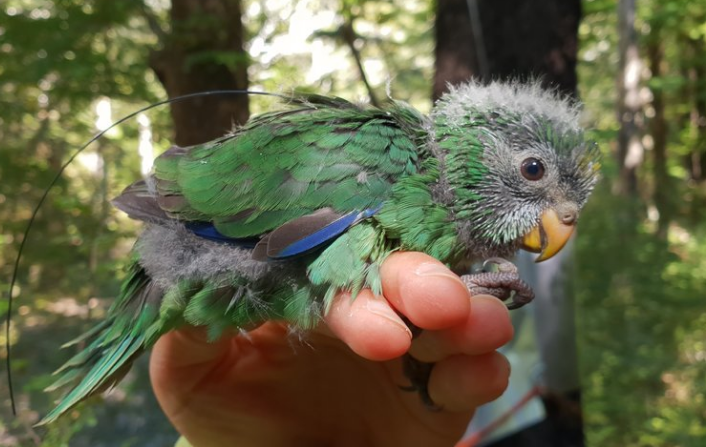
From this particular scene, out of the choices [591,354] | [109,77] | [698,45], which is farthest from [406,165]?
[698,45]

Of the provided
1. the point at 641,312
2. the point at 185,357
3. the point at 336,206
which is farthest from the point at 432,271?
the point at 641,312

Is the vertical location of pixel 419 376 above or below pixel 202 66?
below

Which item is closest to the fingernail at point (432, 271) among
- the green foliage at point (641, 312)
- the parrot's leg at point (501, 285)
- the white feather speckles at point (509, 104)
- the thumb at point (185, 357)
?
the parrot's leg at point (501, 285)

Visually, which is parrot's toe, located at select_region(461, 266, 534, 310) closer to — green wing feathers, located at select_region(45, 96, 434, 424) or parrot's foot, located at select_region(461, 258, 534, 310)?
parrot's foot, located at select_region(461, 258, 534, 310)

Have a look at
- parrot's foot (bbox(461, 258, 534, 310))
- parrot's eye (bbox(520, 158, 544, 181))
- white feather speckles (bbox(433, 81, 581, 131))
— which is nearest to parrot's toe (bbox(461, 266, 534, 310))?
parrot's foot (bbox(461, 258, 534, 310))

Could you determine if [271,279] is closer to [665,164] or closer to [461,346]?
[461,346]

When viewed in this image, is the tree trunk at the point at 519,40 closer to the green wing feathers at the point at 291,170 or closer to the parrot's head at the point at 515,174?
the parrot's head at the point at 515,174

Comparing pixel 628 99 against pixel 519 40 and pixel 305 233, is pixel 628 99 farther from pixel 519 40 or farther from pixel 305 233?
pixel 305 233

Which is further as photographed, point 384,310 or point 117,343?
point 117,343
